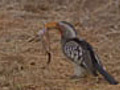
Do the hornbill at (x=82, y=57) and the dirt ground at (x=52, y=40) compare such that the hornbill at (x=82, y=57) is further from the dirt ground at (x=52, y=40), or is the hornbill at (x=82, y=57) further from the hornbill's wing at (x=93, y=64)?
the dirt ground at (x=52, y=40)

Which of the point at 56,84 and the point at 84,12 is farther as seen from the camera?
the point at 84,12

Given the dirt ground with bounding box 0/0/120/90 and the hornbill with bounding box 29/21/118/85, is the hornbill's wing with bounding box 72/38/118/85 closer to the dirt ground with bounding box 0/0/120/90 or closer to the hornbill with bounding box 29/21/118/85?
the hornbill with bounding box 29/21/118/85

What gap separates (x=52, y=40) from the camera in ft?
30.0

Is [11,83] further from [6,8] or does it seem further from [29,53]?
[6,8]

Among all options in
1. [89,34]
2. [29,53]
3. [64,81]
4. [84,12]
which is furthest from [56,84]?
[84,12]

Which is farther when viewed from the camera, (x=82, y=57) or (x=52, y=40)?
(x=52, y=40)

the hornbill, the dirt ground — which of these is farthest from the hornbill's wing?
the dirt ground

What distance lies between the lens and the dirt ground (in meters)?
7.01

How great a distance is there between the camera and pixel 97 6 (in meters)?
10.6

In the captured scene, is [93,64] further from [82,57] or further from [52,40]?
[52,40]

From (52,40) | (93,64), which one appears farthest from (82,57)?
(52,40)

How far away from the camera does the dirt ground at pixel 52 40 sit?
7.01 metres

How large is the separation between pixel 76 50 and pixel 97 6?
11.6ft

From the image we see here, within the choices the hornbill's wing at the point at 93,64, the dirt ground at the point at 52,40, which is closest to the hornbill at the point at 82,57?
the hornbill's wing at the point at 93,64
